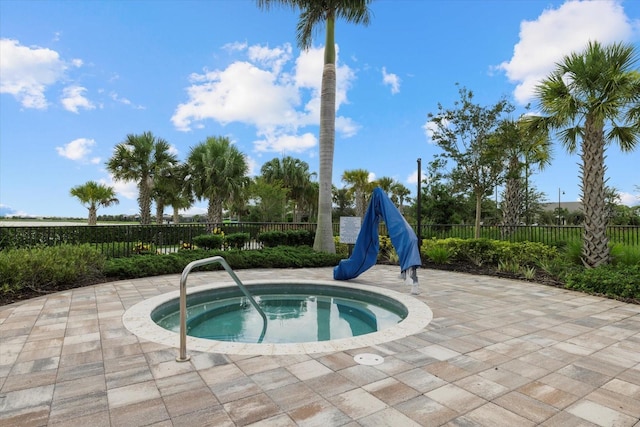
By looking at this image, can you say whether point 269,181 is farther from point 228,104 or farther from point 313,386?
point 313,386

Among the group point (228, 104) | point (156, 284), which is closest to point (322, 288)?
point (156, 284)

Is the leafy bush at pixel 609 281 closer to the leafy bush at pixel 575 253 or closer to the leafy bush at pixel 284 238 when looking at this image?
the leafy bush at pixel 575 253

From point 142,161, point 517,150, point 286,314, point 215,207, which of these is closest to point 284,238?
point 286,314

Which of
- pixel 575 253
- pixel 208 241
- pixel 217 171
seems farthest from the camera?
pixel 217 171

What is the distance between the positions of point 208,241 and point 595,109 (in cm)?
1071

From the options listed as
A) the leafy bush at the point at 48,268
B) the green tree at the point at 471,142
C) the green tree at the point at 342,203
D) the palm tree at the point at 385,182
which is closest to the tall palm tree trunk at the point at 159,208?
the leafy bush at the point at 48,268

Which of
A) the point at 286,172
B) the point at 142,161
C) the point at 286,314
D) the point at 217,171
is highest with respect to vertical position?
the point at 286,172

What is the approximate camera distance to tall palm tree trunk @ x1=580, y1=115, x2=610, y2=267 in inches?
287

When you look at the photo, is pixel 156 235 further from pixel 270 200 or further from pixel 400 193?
pixel 400 193

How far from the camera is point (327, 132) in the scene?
35.7 feet

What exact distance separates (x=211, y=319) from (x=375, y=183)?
2583 centimetres

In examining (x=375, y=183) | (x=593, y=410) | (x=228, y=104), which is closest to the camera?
(x=593, y=410)

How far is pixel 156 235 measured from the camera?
35.0ft

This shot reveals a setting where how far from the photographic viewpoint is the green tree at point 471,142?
36.4 ft
